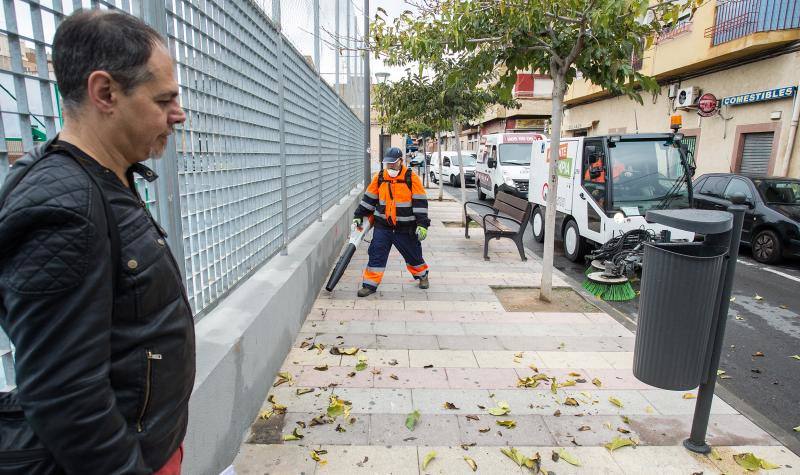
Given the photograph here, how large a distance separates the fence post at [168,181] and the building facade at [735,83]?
12.1 metres

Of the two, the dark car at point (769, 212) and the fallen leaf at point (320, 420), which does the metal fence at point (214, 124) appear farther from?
the dark car at point (769, 212)

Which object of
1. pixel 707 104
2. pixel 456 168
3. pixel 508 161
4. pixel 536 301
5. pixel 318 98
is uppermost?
pixel 707 104

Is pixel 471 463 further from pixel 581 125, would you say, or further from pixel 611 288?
pixel 581 125

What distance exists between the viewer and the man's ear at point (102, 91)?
107 centimetres

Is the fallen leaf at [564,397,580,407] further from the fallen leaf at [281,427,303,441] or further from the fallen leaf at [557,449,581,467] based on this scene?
the fallen leaf at [281,427,303,441]

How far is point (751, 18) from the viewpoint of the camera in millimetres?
12648

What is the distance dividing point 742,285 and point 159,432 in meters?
8.28

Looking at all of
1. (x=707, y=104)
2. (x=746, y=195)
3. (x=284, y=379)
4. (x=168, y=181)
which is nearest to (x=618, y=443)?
(x=284, y=379)

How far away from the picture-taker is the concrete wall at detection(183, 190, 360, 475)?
7.32 ft

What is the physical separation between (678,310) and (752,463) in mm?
1008

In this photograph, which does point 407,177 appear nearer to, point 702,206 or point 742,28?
point 702,206

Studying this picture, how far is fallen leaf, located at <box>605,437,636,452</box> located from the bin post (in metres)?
0.33

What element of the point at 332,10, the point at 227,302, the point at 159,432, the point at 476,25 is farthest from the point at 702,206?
the point at 159,432

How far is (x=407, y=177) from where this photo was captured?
582cm
